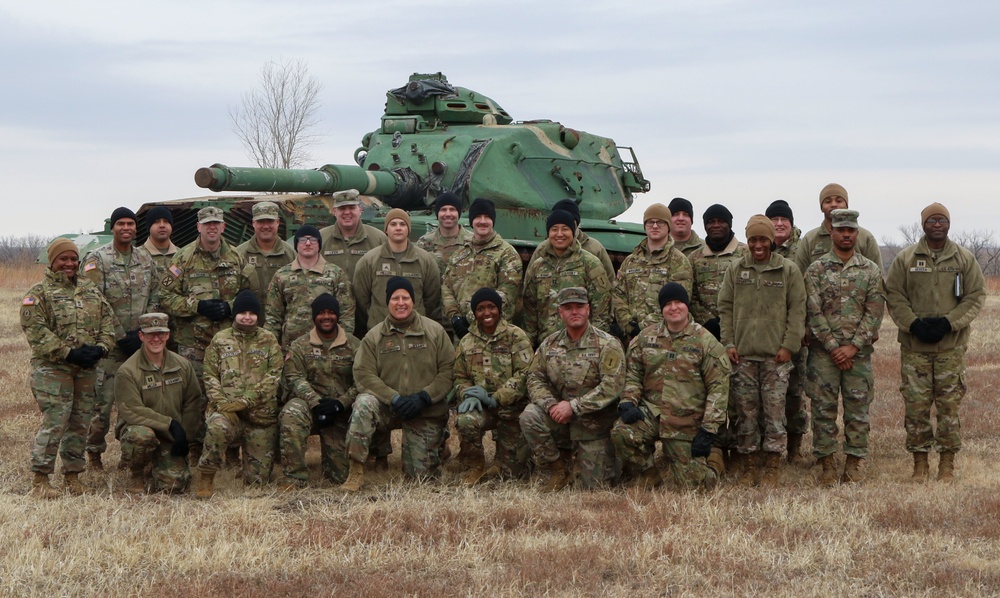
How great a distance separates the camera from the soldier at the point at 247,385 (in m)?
8.60

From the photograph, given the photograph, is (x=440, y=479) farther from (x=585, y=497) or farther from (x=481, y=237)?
(x=481, y=237)

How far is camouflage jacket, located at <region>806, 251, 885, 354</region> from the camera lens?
8555 mm

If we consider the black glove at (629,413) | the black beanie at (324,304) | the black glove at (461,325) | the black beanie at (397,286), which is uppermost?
the black beanie at (397,286)

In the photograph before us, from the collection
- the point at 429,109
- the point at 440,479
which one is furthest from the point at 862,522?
the point at 429,109

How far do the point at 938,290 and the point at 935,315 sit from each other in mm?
175

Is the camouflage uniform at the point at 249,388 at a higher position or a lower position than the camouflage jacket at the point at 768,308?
lower

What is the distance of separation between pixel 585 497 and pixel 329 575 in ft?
7.65

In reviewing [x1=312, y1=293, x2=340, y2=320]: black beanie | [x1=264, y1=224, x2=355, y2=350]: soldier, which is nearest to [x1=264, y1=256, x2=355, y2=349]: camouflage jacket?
[x1=264, y1=224, x2=355, y2=350]: soldier

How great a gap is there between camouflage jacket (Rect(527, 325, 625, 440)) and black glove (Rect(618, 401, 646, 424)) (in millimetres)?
147

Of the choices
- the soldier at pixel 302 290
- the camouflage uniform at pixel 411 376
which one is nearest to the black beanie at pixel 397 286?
the camouflage uniform at pixel 411 376

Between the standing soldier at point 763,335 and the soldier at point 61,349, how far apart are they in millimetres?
4351

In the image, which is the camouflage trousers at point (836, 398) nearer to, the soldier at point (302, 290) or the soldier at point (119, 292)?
the soldier at point (302, 290)

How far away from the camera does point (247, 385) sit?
8656 mm

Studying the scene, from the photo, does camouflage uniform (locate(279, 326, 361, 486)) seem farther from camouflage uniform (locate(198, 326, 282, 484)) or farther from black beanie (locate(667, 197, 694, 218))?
black beanie (locate(667, 197, 694, 218))
